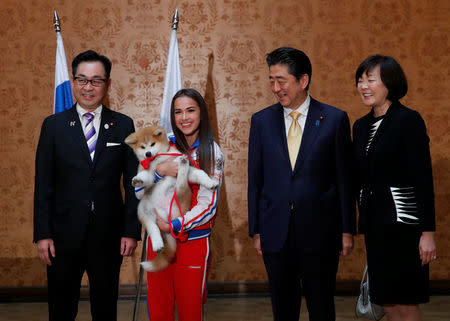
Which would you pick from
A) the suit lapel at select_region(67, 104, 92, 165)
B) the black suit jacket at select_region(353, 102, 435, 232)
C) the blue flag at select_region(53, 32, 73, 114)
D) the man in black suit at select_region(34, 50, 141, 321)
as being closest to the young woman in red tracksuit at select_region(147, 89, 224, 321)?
the man in black suit at select_region(34, 50, 141, 321)

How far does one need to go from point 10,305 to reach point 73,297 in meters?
2.12

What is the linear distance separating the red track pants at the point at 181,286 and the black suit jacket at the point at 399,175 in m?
0.76

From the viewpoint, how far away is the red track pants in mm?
1802

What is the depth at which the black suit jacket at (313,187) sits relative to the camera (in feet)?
5.96

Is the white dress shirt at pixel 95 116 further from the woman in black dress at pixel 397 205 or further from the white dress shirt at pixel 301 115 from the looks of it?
the woman in black dress at pixel 397 205

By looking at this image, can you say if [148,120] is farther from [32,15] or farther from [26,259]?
[26,259]

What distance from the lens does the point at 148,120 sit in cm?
387

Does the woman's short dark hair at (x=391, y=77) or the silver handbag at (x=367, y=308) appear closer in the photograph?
the woman's short dark hair at (x=391, y=77)

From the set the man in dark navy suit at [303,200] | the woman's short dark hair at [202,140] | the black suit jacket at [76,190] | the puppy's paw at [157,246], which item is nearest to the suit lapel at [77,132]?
the black suit jacket at [76,190]

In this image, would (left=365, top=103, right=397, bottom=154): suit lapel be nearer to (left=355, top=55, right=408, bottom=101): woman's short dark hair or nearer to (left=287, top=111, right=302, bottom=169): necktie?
(left=355, top=55, right=408, bottom=101): woman's short dark hair

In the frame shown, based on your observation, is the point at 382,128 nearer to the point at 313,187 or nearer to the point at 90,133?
the point at 313,187

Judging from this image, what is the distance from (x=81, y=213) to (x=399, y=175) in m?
1.43

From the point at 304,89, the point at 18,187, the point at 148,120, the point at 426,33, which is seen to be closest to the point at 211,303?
the point at 148,120

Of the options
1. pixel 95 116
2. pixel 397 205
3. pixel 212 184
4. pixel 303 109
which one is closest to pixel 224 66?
pixel 95 116
